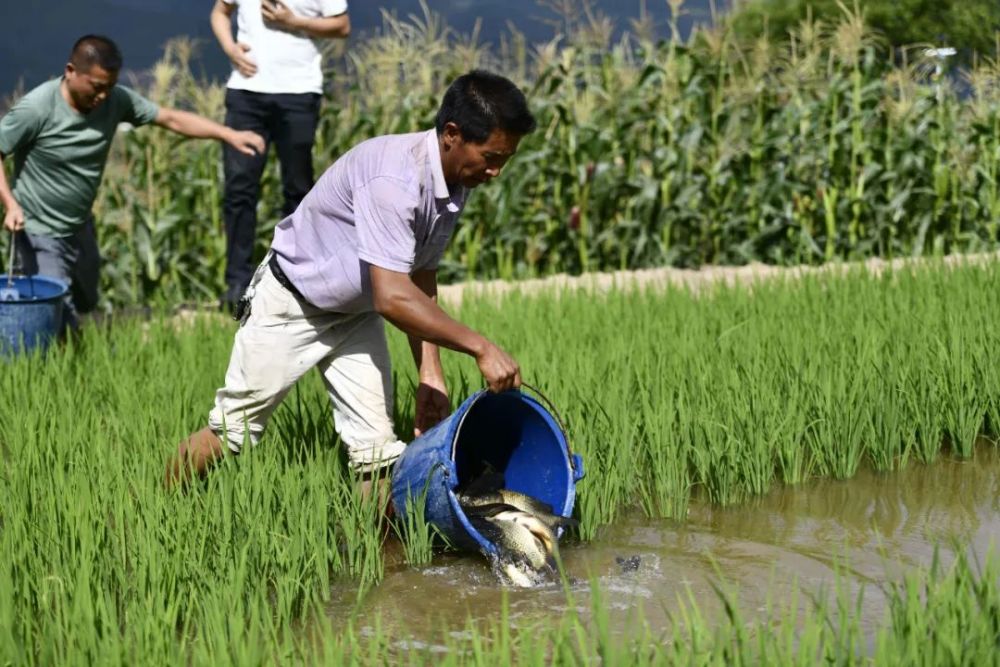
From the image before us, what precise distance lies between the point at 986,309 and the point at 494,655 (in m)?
3.49

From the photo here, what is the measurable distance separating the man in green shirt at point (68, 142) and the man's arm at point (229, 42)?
3.06 ft

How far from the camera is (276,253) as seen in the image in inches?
137

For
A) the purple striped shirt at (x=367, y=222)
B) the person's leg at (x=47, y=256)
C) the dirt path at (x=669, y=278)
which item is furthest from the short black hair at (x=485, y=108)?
the dirt path at (x=669, y=278)

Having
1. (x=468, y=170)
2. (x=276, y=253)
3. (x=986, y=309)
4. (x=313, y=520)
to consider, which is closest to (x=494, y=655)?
(x=313, y=520)

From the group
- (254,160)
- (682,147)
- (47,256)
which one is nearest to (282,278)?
(47,256)

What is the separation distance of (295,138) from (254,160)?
0.72 ft

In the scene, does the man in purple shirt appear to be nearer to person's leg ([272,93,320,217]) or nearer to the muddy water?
the muddy water

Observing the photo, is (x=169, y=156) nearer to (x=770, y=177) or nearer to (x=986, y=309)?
(x=770, y=177)

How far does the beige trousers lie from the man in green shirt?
172 centimetres

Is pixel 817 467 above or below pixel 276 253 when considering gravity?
below

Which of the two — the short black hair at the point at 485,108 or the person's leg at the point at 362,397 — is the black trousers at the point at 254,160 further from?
the short black hair at the point at 485,108

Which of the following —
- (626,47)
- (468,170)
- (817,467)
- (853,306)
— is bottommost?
(817,467)

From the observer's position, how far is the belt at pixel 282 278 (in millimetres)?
3402

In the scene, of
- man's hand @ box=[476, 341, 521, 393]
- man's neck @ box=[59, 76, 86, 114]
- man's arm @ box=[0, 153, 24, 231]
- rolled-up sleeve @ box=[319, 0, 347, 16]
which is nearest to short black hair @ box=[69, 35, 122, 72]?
man's neck @ box=[59, 76, 86, 114]
